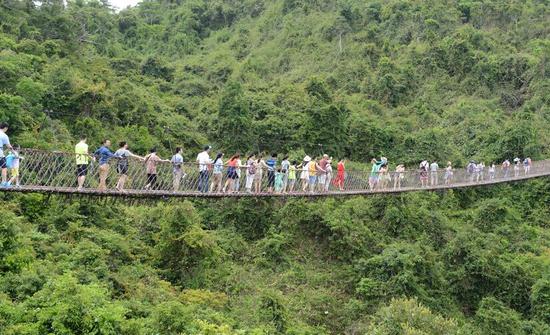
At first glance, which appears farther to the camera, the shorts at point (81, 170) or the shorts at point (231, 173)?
the shorts at point (231, 173)

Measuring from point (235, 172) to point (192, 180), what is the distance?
766 mm

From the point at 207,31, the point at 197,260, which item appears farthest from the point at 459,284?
the point at 207,31

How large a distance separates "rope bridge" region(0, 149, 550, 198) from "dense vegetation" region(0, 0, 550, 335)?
0.83 metres

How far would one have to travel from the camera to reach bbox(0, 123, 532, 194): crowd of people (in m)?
7.97

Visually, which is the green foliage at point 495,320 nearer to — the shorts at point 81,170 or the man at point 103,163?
the man at point 103,163

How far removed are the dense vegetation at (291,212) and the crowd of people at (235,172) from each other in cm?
93

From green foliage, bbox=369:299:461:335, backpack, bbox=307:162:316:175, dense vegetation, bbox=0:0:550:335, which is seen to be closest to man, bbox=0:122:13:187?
dense vegetation, bbox=0:0:550:335

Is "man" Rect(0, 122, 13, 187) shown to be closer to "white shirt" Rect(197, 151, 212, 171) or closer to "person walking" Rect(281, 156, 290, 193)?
"white shirt" Rect(197, 151, 212, 171)

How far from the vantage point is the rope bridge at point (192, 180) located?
26.5ft

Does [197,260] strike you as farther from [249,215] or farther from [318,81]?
[318,81]

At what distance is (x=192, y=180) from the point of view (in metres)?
10.1

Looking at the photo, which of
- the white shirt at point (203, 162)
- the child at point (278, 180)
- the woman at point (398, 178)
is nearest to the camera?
the white shirt at point (203, 162)

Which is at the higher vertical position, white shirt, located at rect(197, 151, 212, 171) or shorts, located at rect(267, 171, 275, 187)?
white shirt, located at rect(197, 151, 212, 171)

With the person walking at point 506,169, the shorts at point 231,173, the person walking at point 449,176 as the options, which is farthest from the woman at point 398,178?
the person walking at point 506,169
